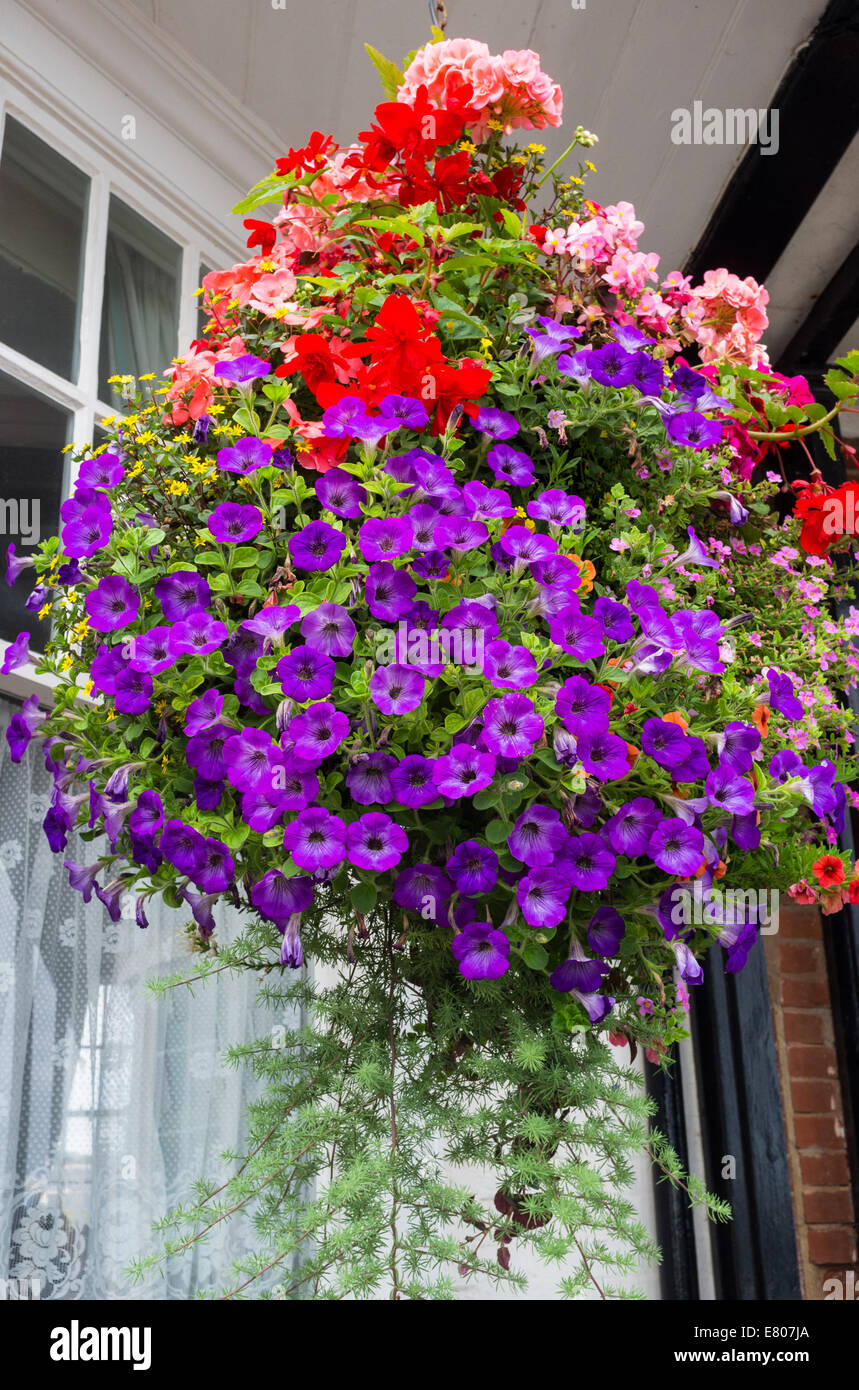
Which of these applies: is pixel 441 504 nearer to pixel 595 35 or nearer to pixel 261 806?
pixel 261 806

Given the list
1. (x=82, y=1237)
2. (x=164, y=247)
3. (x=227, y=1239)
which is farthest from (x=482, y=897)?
(x=164, y=247)

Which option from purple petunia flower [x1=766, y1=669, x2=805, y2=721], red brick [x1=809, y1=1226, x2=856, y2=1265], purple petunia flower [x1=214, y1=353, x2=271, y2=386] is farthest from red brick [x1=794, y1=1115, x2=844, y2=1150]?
purple petunia flower [x1=214, y1=353, x2=271, y2=386]

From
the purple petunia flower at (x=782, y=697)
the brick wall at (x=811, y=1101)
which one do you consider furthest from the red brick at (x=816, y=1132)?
the purple petunia flower at (x=782, y=697)

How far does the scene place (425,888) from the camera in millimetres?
813

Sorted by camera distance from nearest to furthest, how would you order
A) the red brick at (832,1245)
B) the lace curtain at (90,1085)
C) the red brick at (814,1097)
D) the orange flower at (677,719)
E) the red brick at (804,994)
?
the orange flower at (677,719), the lace curtain at (90,1085), the red brick at (832,1245), the red brick at (814,1097), the red brick at (804,994)

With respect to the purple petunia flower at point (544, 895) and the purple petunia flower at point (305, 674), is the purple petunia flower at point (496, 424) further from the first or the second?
the purple petunia flower at point (544, 895)

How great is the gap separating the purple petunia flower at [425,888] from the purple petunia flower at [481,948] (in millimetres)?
40

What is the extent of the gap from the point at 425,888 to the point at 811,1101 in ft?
6.52

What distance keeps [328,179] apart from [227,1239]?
4.86ft

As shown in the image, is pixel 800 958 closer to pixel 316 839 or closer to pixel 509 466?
pixel 509 466

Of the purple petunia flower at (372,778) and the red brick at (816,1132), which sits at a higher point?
the purple petunia flower at (372,778)

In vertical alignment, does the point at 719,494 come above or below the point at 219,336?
below

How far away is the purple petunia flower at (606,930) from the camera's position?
801 millimetres

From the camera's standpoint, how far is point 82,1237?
142 centimetres
